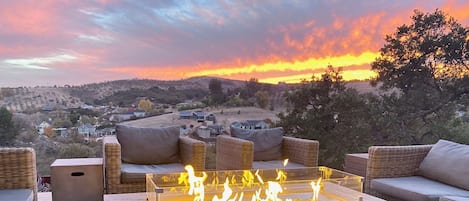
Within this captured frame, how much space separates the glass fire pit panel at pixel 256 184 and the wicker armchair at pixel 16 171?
0.84 metres

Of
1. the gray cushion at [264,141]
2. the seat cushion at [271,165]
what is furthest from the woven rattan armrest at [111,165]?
the gray cushion at [264,141]

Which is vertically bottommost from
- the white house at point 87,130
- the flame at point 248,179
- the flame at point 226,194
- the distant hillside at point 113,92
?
the flame at point 226,194

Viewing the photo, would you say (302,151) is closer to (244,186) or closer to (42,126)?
(244,186)

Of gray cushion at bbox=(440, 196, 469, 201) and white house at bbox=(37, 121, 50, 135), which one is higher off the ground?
white house at bbox=(37, 121, 50, 135)

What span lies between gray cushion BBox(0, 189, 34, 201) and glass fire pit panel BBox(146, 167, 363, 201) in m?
0.72

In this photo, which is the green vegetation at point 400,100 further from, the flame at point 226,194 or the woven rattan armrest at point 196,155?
the flame at point 226,194

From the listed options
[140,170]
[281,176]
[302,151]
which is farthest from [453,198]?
[140,170]

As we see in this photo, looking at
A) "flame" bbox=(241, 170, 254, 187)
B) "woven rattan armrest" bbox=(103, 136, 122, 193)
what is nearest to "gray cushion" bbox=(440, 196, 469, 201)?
"flame" bbox=(241, 170, 254, 187)

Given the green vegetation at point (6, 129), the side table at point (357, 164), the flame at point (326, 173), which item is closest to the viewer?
the flame at point (326, 173)

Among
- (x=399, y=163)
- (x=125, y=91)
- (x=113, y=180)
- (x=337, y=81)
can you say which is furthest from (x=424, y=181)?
(x=125, y=91)

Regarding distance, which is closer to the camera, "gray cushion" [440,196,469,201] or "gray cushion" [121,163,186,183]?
"gray cushion" [440,196,469,201]

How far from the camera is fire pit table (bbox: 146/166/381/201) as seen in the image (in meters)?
2.10

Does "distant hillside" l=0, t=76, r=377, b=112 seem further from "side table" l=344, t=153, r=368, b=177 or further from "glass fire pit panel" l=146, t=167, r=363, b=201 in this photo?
"glass fire pit panel" l=146, t=167, r=363, b=201

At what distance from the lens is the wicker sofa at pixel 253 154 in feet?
10.4
